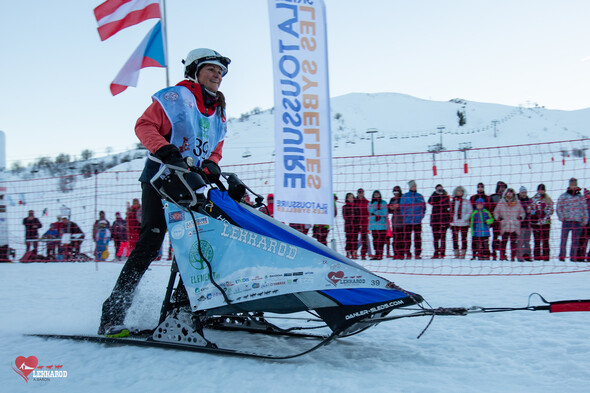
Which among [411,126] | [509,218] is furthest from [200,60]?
[411,126]

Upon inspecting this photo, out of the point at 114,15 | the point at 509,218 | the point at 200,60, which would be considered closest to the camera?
the point at 200,60

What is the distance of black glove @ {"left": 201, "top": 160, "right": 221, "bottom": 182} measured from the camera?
285 cm

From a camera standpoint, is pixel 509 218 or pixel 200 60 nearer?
pixel 200 60

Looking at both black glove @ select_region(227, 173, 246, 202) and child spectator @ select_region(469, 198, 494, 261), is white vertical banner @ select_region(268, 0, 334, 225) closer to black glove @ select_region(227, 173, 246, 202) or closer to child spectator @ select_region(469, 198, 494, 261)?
black glove @ select_region(227, 173, 246, 202)

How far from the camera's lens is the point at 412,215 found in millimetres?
7926

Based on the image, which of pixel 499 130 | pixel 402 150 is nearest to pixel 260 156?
pixel 402 150

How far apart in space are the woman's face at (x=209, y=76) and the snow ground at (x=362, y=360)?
158 cm

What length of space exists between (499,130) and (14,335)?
5185 cm

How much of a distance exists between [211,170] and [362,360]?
147 centimetres

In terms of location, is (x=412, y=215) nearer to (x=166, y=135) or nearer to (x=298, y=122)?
(x=298, y=122)

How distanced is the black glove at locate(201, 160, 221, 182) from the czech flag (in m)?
4.98

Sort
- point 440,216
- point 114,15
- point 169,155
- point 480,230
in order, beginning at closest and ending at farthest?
point 169,155, point 114,15, point 480,230, point 440,216

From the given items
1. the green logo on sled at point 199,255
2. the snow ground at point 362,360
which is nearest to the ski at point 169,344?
the snow ground at point 362,360

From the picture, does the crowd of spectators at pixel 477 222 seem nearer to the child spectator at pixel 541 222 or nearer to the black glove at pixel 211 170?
the child spectator at pixel 541 222
